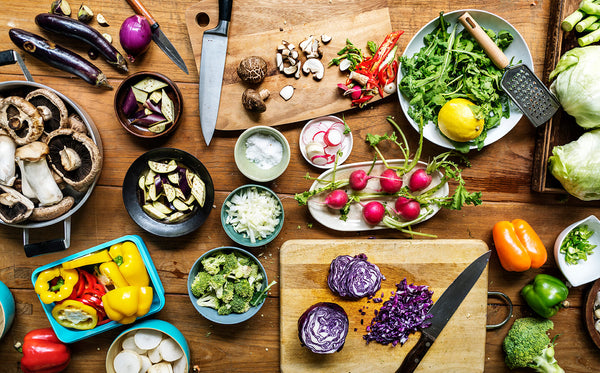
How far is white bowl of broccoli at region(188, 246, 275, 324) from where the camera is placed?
1.71 m

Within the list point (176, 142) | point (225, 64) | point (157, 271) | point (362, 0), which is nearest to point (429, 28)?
point (362, 0)

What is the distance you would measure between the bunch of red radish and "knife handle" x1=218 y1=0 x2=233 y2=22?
909 mm

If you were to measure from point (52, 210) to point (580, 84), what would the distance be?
233 centimetres

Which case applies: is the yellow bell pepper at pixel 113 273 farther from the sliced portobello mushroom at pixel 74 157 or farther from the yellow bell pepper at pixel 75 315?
the sliced portobello mushroom at pixel 74 157

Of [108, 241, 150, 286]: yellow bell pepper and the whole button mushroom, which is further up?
the whole button mushroom

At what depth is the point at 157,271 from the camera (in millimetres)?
1876

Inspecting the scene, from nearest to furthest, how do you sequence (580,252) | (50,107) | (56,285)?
(50,107) < (56,285) < (580,252)

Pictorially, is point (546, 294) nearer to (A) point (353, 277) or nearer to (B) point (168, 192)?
(A) point (353, 277)

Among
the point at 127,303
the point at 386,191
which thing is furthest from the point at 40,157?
the point at 386,191

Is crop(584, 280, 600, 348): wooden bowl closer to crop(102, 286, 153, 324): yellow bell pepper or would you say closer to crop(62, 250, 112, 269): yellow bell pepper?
crop(102, 286, 153, 324): yellow bell pepper

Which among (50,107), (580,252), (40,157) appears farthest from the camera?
(580,252)

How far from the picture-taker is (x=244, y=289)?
1705 mm

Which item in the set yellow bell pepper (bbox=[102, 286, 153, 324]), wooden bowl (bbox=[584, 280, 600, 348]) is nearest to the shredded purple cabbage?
wooden bowl (bbox=[584, 280, 600, 348])

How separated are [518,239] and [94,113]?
6.99 feet
